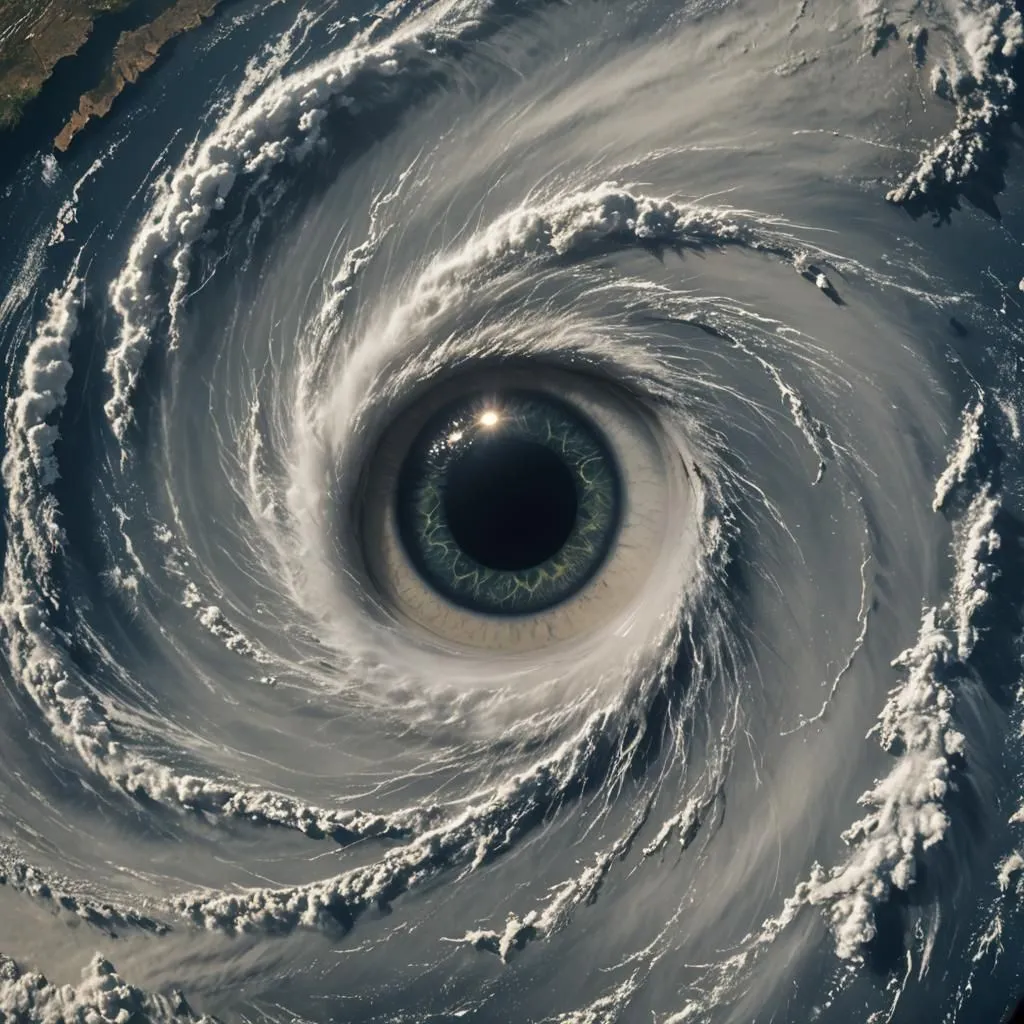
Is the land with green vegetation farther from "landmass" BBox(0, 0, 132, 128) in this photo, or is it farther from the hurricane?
the hurricane

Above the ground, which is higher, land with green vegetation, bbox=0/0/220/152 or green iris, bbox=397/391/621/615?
land with green vegetation, bbox=0/0/220/152

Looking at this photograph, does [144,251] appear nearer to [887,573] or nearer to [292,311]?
[292,311]

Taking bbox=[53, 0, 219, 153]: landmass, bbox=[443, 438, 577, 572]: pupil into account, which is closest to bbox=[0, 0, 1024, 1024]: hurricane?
bbox=[443, 438, 577, 572]: pupil

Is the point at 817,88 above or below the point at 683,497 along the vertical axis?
above

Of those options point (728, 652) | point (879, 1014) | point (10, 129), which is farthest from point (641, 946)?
point (10, 129)

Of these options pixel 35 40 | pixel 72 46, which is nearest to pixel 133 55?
pixel 72 46

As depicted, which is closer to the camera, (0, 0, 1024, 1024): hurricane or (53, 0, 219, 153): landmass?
(0, 0, 1024, 1024): hurricane

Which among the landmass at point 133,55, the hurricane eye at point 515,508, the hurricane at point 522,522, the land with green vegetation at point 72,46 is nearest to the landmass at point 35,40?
the land with green vegetation at point 72,46
